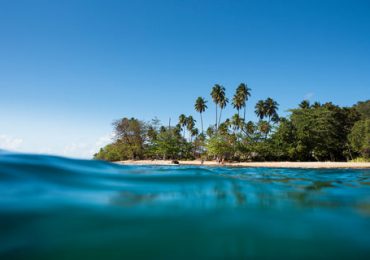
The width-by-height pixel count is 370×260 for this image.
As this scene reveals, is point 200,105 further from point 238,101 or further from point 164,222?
point 164,222

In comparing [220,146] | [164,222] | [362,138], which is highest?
[362,138]

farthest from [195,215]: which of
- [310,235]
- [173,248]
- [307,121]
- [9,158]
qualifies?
[307,121]

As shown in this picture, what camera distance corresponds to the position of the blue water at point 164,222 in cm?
240

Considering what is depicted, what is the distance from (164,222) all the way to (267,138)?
4923cm

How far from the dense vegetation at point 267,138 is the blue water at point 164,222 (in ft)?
143

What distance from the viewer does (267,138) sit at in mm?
48812

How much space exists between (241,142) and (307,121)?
44.4 ft

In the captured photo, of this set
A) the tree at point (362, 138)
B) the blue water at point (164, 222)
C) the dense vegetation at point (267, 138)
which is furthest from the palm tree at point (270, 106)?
the blue water at point (164, 222)

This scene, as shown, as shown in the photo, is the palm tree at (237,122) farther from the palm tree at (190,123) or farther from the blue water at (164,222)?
the blue water at (164,222)

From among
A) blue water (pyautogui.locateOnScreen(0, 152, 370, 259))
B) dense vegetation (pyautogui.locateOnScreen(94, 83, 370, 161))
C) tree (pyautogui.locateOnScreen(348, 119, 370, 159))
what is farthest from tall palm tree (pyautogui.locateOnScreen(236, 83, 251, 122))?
blue water (pyautogui.locateOnScreen(0, 152, 370, 259))

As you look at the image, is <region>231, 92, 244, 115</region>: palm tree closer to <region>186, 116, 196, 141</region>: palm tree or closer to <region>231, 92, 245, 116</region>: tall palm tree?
<region>231, 92, 245, 116</region>: tall palm tree

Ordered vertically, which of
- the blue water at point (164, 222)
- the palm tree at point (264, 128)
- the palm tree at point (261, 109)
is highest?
the palm tree at point (261, 109)

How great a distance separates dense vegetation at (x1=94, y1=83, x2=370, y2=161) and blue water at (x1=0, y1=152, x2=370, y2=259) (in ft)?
143

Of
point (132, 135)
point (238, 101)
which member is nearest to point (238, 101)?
point (238, 101)
